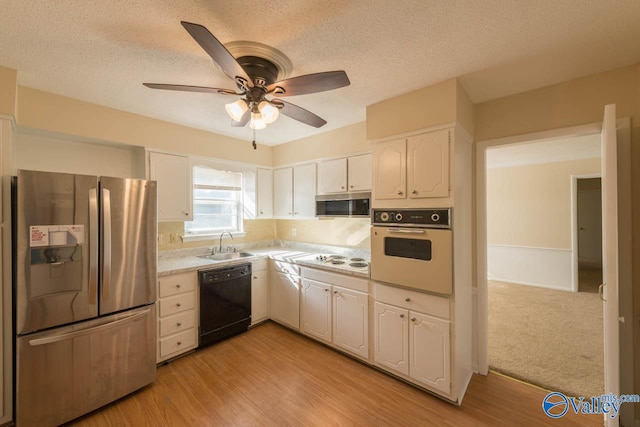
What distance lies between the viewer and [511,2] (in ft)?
4.17

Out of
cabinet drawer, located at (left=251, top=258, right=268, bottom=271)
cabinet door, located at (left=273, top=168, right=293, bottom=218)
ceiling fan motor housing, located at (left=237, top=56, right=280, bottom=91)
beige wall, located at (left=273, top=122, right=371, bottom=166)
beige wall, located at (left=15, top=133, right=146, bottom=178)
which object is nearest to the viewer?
ceiling fan motor housing, located at (left=237, top=56, right=280, bottom=91)

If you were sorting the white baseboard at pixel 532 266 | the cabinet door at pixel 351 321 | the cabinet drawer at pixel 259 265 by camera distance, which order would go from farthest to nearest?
the white baseboard at pixel 532 266 < the cabinet drawer at pixel 259 265 < the cabinet door at pixel 351 321

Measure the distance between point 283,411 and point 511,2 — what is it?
2968 millimetres

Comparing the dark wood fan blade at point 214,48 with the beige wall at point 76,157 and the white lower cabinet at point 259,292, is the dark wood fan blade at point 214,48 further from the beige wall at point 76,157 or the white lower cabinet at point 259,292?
the white lower cabinet at point 259,292

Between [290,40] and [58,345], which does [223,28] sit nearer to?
[290,40]

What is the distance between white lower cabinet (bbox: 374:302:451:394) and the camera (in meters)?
2.02

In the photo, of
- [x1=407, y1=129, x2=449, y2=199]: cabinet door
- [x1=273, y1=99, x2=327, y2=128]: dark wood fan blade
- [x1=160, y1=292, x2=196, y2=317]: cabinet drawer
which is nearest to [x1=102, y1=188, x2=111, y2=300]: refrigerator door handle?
[x1=160, y1=292, x2=196, y2=317]: cabinet drawer

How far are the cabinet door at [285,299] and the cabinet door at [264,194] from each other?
39.9 inches

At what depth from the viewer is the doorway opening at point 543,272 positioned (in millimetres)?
2533

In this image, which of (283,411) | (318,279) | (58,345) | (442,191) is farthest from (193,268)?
(442,191)

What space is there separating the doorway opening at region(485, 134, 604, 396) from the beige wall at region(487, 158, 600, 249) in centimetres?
1
